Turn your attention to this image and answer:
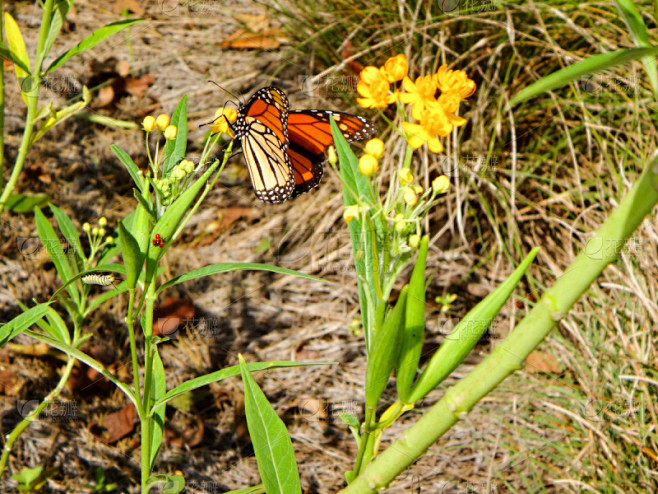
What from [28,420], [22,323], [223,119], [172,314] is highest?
[223,119]

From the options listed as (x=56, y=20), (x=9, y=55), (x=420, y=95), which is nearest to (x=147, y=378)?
(x=420, y=95)

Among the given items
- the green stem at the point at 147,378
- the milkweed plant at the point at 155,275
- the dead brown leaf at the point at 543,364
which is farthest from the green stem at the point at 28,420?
the dead brown leaf at the point at 543,364

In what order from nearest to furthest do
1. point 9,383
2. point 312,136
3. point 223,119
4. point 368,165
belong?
point 368,165
point 223,119
point 312,136
point 9,383

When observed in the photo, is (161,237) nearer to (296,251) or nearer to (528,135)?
(296,251)

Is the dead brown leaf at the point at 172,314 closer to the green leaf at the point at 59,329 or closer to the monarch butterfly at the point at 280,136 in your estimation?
the monarch butterfly at the point at 280,136

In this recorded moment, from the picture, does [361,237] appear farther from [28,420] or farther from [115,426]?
[115,426]

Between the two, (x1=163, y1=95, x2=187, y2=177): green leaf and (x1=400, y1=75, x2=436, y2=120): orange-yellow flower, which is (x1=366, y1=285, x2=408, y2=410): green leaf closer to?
(x1=400, y1=75, x2=436, y2=120): orange-yellow flower

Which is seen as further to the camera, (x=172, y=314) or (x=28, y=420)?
(x=172, y=314)
